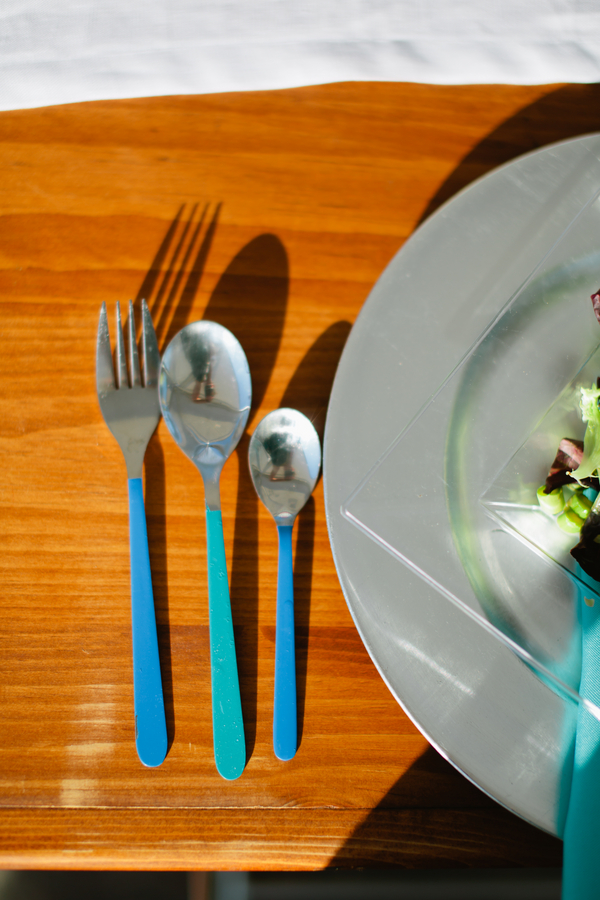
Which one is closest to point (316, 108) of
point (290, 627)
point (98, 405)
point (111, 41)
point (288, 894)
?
point (111, 41)

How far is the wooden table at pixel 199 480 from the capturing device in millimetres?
345

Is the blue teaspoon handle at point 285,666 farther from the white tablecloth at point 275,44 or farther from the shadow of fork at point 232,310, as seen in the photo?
the white tablecloth at point 275,44

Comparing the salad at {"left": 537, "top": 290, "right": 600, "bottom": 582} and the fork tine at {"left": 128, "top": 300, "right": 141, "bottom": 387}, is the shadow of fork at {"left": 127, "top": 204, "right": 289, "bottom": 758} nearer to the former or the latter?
the fork tine at {"left": 128, "top": 300, "right": 141, "bottom": 387}

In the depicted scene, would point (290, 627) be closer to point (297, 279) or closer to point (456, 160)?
point (297, 279)

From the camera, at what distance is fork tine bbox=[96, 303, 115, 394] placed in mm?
411

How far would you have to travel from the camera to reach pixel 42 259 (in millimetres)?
451

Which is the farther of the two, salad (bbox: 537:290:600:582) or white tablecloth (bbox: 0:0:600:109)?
white tablecloth (bbox: 0:0:600:109)

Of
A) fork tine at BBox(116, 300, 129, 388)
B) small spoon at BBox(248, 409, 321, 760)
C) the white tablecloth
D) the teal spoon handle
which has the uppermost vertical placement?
the white tablecloth

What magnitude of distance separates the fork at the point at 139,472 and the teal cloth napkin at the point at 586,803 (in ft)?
0.81

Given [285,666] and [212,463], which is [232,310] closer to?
[212,463]

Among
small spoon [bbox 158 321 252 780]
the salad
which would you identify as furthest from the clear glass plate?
small spoon [bbox 158 321 252 780]

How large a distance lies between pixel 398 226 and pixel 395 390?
0.17 meters

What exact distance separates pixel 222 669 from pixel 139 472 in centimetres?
15

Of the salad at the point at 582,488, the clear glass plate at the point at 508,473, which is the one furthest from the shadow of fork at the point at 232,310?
the salad at the point at 582,488
